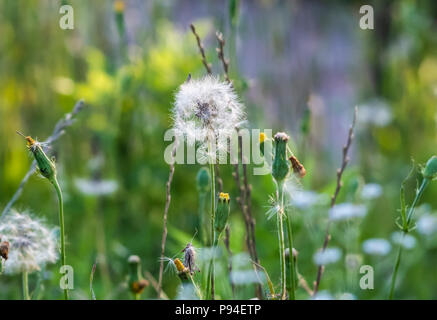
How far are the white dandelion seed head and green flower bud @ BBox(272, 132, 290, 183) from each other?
0.35 metres

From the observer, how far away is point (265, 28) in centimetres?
216

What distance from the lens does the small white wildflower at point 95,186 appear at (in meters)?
1.65

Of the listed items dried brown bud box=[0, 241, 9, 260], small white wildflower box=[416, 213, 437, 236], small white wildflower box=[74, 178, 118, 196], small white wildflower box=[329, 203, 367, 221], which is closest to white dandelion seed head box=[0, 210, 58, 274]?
dried brown bud box=[0, 241, 9, 260]

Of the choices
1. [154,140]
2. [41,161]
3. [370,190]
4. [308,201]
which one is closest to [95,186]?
[154,140]

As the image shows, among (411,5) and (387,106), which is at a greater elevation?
(411,5)

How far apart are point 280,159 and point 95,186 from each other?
1049 mm

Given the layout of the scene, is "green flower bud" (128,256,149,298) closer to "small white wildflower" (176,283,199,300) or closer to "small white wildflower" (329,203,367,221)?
"small white wildflower" (176,283,199,300)

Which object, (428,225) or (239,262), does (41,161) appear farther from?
(428,225)

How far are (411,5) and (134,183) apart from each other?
3.48 ft

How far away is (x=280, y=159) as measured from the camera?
0.72 meters

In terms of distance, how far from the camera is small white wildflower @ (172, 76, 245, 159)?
0.74 meters
